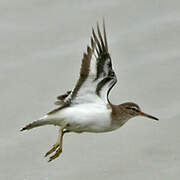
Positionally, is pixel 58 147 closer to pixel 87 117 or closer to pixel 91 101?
pixel 87 117

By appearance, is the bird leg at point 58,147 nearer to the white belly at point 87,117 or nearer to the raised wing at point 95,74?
the white belly at point 87,117

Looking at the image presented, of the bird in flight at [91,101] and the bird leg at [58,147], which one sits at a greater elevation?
the bird in flight at [91,101]

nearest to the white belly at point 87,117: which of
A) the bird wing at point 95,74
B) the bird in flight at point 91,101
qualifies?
the bird in flight at point 91,101

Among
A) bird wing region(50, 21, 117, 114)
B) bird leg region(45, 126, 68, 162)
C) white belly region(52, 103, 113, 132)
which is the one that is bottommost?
bird leg region(45, 126, 68, 162)

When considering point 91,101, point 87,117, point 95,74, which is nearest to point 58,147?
point 87,117

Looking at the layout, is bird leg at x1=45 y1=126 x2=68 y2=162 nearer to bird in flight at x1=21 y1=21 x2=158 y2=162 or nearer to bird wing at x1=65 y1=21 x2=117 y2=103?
bird in flight at x1=21 y1=21 x2=158 y2=162

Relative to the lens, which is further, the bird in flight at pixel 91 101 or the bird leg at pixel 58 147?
the bird leg at pixel 58 147

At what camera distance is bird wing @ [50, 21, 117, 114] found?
36.9ft

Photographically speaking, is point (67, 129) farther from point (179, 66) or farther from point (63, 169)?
point (179, 66)

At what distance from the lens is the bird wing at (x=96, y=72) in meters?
11.2

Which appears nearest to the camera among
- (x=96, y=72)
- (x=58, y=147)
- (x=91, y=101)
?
(x=96, y=72)

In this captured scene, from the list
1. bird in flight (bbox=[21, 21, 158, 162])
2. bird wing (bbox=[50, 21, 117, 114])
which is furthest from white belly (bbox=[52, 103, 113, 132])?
bird wing (bbox=[50, 21, 117, 114])

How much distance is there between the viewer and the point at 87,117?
445 inches

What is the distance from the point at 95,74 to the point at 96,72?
0.03 metres
